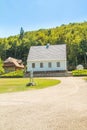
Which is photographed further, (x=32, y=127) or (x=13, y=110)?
(x=13, y=110)

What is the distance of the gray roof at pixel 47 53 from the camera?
6309 cm

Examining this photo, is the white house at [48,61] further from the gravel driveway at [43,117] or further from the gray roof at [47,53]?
the gravel driveway at [43,117]

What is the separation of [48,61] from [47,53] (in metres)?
2.51

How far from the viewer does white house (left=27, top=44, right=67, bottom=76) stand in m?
62.3

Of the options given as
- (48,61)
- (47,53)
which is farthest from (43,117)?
(47,53)

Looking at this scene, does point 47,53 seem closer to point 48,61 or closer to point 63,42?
point 48,61

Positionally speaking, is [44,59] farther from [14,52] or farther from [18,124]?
[18,124]

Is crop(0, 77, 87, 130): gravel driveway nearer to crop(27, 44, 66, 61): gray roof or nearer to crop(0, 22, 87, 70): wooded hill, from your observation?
crop(27, 44, 66, 61): gray roof

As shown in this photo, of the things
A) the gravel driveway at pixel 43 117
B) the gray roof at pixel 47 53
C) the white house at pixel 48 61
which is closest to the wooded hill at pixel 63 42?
the gray roof at pixel 47 53

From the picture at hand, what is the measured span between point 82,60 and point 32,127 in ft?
242

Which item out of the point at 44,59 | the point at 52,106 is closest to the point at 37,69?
the point at 44,59

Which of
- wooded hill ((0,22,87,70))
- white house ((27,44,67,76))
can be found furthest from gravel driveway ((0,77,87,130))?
wooded hill ((0,22,87,70))

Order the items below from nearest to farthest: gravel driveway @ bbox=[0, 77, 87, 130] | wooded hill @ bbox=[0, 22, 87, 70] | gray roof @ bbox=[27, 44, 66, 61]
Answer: gravel driveway @ bbox=[0, 77, 87, 130]
gray roof @ bbox=[27, 44, 66, 61]
wooded hill @ bbox=[0, 22, 87, 70]

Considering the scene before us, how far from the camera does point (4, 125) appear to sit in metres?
10.7
